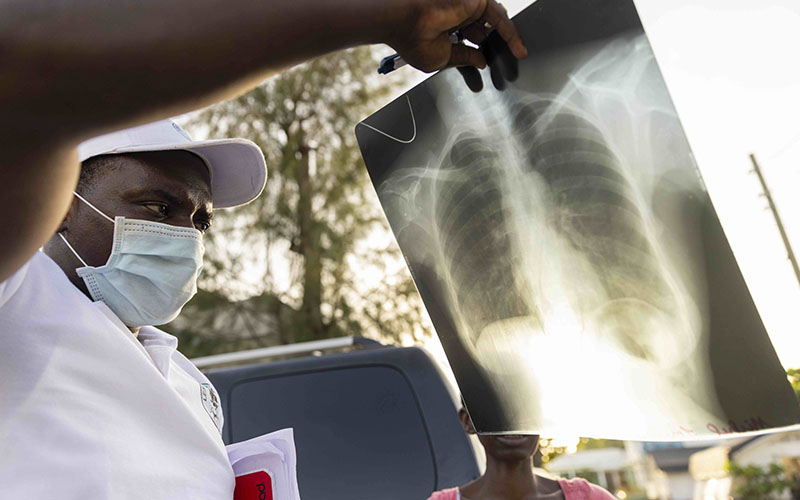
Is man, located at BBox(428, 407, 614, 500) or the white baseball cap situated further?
man, located at BBox(428, 407, 614, 500)

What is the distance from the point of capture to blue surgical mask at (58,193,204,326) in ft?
5.32

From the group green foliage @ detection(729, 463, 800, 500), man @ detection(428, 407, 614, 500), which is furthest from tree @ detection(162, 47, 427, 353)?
green foliage @ detection(729, 463, 800, 500)

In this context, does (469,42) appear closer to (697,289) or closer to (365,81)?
(697,289)

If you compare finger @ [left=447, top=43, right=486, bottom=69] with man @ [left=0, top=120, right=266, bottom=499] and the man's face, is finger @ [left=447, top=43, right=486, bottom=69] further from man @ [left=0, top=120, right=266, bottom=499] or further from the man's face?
the man's face

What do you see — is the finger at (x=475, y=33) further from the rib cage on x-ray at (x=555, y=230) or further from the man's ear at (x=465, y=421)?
the man's ear at (x=465, y=421)

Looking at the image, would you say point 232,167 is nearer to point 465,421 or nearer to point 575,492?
point 465,421

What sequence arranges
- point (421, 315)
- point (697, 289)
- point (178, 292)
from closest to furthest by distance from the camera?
point (697, 289) → point (178, 292) → point (421, 315)

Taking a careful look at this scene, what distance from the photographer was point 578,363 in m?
1.19

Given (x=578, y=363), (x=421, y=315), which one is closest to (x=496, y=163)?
(x=578, y=363)

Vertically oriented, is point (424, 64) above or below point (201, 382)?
above

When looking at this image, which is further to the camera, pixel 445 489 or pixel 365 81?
pixel 365 81

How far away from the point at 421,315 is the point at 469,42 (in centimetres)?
1224

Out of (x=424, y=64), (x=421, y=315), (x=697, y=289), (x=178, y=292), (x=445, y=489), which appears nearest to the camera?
(x=424, y=64)

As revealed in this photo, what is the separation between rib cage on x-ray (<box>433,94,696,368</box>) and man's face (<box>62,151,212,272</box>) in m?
0.71
